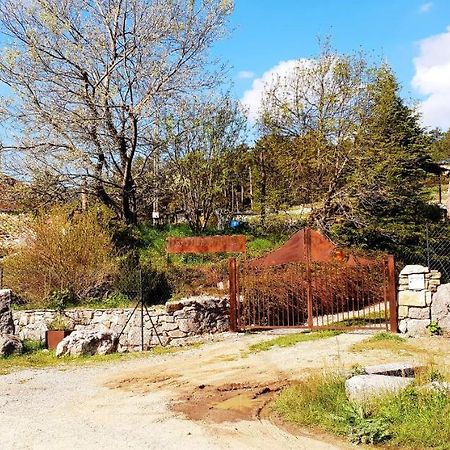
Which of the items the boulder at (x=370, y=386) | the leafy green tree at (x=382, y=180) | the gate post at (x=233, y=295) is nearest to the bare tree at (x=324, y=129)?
the leafy green tree at (x=382, y=180)

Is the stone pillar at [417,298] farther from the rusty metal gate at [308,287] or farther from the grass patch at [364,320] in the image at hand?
the grass patch at [364,320]

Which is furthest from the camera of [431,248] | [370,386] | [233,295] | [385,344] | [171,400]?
[431,248]

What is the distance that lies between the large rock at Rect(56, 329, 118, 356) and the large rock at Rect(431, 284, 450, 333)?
6.87m

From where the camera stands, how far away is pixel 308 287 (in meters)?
13.7

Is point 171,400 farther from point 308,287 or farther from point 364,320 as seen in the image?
point 364,320

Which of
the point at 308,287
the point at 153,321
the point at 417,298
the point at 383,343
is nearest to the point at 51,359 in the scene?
the point at 153,321

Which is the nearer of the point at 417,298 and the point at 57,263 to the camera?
the point at 417,298

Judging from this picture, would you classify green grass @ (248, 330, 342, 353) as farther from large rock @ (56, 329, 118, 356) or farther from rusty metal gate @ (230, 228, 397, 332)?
large rock @ (56, 329, 118, 356)

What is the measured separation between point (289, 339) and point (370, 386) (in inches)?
239

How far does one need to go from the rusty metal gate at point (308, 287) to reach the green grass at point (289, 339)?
374 millimetres

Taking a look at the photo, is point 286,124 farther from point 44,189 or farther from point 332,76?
point 44,189

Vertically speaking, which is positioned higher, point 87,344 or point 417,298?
point 417,298

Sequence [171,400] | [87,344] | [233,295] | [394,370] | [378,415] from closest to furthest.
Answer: [378,415], [394,370], [171,400], [87,344], [233,295]

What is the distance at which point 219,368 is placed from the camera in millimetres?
10148
